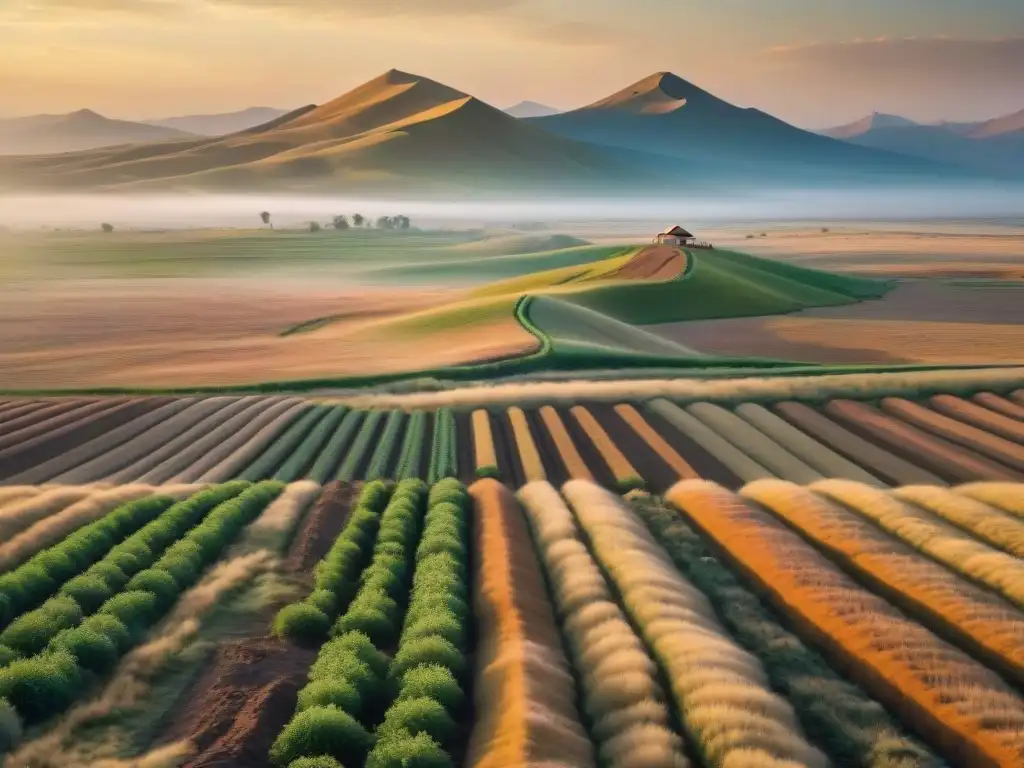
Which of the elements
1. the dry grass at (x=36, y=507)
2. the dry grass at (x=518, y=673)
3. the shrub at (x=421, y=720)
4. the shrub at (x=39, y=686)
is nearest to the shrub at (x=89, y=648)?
the shrub at (x=39, y=686)

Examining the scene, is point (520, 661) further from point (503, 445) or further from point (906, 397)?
point (906, 397)

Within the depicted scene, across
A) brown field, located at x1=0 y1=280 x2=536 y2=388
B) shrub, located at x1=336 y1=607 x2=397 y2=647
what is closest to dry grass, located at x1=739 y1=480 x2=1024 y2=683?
shrub, located at x1=336 y1=607 x2=397 y2=647

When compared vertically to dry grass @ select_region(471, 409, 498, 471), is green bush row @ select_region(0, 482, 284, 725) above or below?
above

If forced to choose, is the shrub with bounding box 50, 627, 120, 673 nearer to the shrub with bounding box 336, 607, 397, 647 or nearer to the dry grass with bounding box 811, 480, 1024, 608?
the shrub with bounding box 336, 607, 397, 647

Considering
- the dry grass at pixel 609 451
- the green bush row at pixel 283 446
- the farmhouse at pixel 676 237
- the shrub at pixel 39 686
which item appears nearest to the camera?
the shrub at pixel 39 686

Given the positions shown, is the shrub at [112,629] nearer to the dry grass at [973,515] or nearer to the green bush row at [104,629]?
the green bush row at [104,629]

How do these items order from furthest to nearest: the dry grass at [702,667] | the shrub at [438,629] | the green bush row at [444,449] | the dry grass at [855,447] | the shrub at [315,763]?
the green bush row at [444,449], the dry grass at [855,447], the shrub at [438,629], the dry grass at [702,667], the shrub at [315,763]
